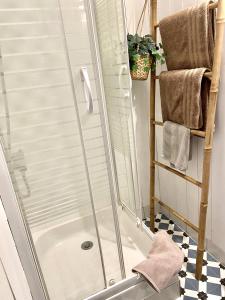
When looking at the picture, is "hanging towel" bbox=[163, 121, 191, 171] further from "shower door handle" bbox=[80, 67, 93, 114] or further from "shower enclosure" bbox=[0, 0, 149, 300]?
"shower door handle" bbox=[80, 67, 93, 114]

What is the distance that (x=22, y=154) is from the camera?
3.10ft

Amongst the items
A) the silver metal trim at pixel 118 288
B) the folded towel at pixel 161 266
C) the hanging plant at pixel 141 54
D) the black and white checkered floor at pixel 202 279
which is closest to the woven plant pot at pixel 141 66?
the hanging plant at pixel 141 54

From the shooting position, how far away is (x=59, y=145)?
111cm

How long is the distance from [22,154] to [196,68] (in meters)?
0.98

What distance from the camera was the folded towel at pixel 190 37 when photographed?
3.62ft

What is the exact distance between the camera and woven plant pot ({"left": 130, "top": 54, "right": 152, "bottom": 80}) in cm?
139

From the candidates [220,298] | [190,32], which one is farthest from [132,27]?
[220,298]

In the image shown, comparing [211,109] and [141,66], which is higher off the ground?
[141,66]

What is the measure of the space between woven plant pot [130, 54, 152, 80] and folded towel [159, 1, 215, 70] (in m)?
0.12

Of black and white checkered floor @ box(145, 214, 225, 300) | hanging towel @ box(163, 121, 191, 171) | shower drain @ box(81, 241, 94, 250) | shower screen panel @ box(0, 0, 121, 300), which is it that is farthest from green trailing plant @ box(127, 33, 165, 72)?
black and white checkered floor @ box(145, 214, 225, 300)

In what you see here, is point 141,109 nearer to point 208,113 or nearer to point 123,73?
point 123,73

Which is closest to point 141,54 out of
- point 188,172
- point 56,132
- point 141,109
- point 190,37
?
point 190,37

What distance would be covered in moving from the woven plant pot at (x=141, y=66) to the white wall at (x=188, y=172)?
0.70 feet

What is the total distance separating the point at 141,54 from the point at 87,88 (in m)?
0.62
